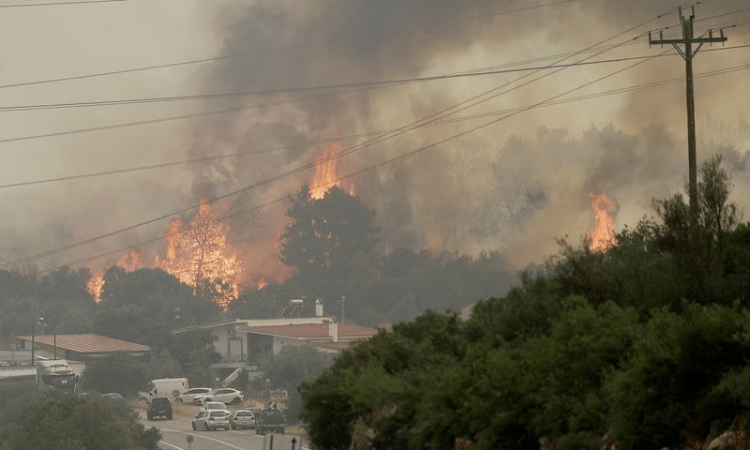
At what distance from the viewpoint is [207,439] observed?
73312 millimetres

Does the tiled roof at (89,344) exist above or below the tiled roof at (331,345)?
above

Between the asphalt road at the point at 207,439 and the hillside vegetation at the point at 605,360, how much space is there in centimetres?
3706

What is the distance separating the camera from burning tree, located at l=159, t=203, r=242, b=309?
17888cm

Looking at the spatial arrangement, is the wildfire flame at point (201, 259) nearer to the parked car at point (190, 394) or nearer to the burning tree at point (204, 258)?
the burning tree at point (204, 258)

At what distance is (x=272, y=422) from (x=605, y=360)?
181ft

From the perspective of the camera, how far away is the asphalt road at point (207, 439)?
2675 inches

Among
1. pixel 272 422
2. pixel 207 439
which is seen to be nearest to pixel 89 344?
pixel 207 439

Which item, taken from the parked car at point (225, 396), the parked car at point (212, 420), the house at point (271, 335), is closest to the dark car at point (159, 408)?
the parked car at point (225, 396)

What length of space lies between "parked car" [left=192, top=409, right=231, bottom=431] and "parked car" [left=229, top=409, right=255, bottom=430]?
660mm

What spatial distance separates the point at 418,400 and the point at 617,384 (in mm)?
8458

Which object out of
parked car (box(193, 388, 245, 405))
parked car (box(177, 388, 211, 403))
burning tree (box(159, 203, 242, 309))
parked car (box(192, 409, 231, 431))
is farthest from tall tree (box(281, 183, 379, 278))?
parked car (box(192, 409, 231, 431))

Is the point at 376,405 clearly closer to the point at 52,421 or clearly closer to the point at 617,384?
the point at 617,384

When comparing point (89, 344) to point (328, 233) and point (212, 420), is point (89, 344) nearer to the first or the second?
point (212, 420)

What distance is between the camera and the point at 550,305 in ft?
79.5
